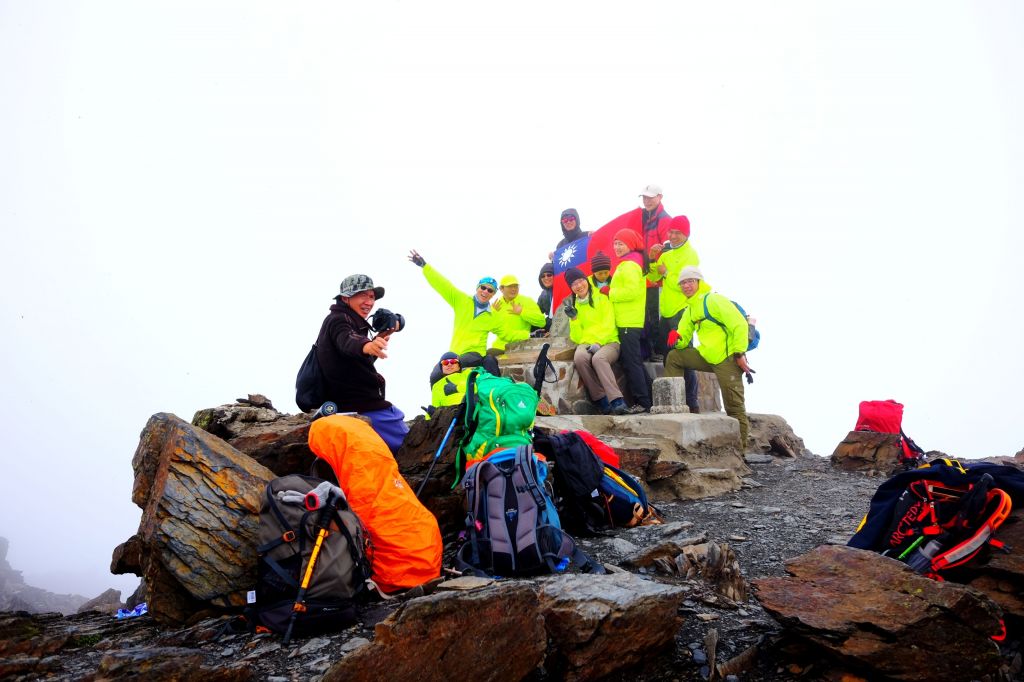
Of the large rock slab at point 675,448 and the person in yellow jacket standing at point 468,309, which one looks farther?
the person in yellow jacket standing at point 468,309

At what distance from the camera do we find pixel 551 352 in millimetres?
10930

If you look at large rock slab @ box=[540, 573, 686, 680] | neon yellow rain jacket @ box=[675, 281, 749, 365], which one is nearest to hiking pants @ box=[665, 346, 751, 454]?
neon yellow rain jacket @ box=[675, 281, 749, 365]

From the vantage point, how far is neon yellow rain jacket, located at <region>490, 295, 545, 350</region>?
1139cm

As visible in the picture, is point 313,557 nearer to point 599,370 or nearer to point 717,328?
point 599,370

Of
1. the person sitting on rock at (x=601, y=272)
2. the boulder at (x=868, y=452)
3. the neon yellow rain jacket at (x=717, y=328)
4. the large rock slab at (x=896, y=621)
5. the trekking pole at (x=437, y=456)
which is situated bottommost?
the boulder at (x=868, y=452)

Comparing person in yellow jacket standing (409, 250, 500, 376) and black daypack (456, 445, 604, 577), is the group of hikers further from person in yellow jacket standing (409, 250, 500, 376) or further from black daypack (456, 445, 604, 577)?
black daypack (456, 445, 604, 577)

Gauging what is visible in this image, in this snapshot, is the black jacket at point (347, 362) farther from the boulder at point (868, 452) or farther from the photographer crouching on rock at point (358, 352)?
the boulder at point (868, 452)

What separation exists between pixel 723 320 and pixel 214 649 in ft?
27.4

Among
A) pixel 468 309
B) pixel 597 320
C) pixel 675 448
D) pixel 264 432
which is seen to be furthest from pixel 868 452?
pixel 264 432

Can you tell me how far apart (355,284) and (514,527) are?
272cm

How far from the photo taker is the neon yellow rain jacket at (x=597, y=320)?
10047mm

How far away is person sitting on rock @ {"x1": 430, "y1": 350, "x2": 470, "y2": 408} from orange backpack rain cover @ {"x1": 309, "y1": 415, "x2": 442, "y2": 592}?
2834 mm

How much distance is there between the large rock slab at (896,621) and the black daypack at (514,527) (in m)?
1.62

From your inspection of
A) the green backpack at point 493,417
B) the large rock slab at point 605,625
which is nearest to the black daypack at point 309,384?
the green backpack at point 493,417
